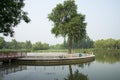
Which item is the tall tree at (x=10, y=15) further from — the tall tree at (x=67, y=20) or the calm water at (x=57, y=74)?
the tall tree at (x=67, y=20)

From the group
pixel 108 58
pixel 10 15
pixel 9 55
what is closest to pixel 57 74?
pixel 10 15

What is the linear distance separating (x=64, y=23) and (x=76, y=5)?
622 cm

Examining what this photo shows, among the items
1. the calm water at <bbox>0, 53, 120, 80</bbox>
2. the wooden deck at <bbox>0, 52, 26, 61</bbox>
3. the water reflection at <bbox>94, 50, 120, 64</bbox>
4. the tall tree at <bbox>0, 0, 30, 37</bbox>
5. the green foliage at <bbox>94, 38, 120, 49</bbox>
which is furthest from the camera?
the green foliage at <bbox>94, 38, 120, 49</bbox>

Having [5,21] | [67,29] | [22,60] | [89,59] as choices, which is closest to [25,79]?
[5,21]

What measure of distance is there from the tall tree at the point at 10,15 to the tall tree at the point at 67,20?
27708mm

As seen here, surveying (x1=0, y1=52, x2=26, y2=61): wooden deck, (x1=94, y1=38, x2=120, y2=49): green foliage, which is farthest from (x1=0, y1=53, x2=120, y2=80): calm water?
(x1=94, y1=38, x2=120, y2=49): green foliage

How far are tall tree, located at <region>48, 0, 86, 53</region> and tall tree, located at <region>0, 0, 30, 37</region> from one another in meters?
27.7

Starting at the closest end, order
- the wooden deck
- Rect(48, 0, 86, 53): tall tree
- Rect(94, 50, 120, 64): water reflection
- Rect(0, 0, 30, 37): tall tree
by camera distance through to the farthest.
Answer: Rect(0, 0, 30, 37): tall tree < the wooden deck < Rect(94, 50, 120, 64): water reflection < Rect(48, 0, 86, 53): tall tree

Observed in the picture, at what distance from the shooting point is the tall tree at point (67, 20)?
149 ft

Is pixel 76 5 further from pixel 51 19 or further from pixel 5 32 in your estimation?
pixel 5 32

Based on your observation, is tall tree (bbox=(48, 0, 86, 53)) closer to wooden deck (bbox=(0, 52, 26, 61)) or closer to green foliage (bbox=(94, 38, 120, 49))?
wooden deck (bbox=(0, 52, 26, 61))

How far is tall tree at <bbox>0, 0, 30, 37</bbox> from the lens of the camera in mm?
15159

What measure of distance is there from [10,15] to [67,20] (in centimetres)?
3250

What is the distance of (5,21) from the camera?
1592 centimetres
